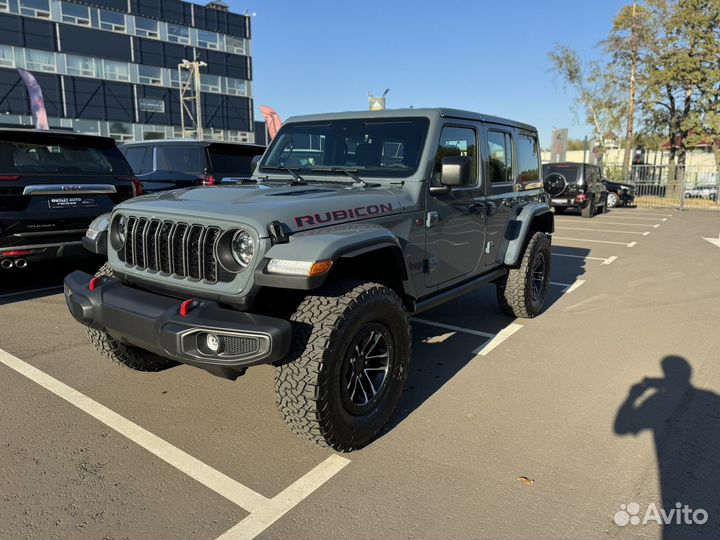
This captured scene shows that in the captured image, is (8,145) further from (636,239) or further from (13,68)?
(13,68)

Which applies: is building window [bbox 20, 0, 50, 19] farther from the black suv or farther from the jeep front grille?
the jeep front grille

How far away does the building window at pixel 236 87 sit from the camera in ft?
131

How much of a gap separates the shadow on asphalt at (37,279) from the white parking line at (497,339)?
170 inches

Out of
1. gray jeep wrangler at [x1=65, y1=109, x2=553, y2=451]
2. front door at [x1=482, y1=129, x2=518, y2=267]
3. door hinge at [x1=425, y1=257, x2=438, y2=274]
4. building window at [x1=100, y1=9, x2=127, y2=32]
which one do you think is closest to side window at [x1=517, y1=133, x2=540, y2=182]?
front door at [x1=482, y1=129, x2=518, y2=267]

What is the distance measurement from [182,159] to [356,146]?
17.9 ft

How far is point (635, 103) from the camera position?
26562 millimetres

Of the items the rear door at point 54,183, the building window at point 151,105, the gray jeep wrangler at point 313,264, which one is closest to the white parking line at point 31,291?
the rear door at point 54,183

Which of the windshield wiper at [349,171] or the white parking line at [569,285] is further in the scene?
the white parking line at [569,285]

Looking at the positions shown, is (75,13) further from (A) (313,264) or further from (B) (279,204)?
(A) (313,264)

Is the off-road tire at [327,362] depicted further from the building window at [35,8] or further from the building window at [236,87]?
the building window at [236,87]

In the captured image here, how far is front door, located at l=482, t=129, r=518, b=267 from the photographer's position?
462 centimetres

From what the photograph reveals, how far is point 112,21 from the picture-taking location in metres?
33.4

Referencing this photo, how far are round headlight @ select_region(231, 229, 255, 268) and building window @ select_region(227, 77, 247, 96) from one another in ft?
132

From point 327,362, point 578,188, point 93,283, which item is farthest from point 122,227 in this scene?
point 578,188
